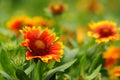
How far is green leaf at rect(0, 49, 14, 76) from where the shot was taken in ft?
5.61

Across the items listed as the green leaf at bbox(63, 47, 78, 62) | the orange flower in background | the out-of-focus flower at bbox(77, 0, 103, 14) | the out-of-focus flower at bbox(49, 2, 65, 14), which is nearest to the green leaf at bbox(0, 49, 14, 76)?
the green leaf at bbox(63, 47, 78, 62)

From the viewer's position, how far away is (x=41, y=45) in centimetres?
174

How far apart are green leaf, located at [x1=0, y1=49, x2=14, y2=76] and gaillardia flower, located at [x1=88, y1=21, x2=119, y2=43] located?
44cm

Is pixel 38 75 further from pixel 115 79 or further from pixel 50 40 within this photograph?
pixel 115 79

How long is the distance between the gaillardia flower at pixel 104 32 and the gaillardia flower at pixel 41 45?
0.30 m

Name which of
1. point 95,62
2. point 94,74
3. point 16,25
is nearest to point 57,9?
point 16,25

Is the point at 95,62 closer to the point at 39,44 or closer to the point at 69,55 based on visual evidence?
the point at 69,55

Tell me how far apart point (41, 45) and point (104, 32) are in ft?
1.42

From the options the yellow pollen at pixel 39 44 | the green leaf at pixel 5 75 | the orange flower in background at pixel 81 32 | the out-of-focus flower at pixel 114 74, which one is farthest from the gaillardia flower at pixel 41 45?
the orange flower in background at pixel 81 32

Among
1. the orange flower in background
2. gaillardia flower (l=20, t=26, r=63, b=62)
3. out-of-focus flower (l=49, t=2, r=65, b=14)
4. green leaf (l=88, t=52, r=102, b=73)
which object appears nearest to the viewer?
gaillardia flower (l=20, t=26, r=63, b=62)

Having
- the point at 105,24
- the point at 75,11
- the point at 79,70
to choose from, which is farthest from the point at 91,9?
the point at 79,70

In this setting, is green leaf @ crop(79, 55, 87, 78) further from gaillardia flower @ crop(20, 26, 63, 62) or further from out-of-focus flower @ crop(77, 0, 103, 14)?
out-of-focus flower @ crop(77, 0, 103, 14)

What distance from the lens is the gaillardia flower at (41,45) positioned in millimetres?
1657

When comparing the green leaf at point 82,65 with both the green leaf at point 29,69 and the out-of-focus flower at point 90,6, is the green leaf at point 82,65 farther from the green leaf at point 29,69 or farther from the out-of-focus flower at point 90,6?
the out-of-focus flower at point 90,6
